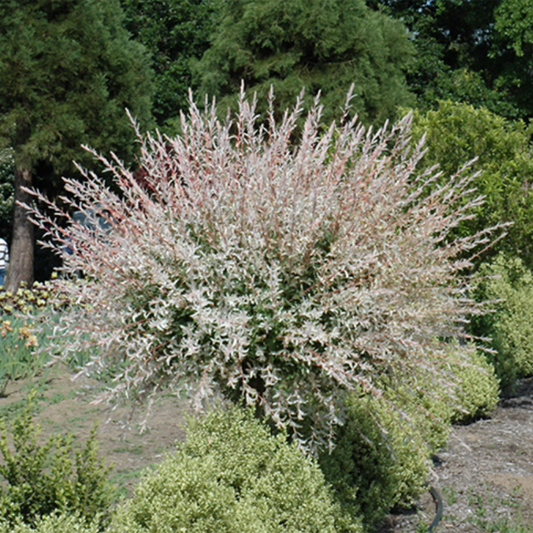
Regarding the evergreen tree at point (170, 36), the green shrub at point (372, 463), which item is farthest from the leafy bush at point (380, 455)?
the evergreen tree at point (170, 36)

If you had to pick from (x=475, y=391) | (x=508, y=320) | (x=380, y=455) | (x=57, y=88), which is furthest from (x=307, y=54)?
(x=380, y=455)

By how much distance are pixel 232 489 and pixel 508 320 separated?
6674mm

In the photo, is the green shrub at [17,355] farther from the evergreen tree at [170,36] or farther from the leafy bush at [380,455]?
the evergreen tree at [170,36]

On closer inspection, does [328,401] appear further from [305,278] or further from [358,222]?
[358,222]

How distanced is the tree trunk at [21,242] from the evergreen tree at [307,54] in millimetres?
3813

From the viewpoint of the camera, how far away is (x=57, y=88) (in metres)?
11.2

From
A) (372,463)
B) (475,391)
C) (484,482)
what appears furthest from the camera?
(475,391)

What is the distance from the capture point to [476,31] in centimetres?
1912

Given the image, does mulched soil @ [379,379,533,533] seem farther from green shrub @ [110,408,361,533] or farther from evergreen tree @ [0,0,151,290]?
evergreen tree @ [0,0,151,290]

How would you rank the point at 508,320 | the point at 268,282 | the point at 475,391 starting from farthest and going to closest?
the point at 508,320
the point at 475,391
the point at 268,282

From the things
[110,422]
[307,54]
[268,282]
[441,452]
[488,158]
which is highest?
[307,54]

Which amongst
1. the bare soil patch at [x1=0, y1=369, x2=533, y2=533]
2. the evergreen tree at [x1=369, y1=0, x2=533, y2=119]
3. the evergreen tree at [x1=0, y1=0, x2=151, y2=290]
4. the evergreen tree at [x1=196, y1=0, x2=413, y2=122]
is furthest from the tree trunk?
the evergreen tree at [x1=369, y1=0, x2=533, y2=119]

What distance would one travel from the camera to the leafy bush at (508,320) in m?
8.55

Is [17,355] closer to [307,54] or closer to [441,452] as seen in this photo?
[441,452]
